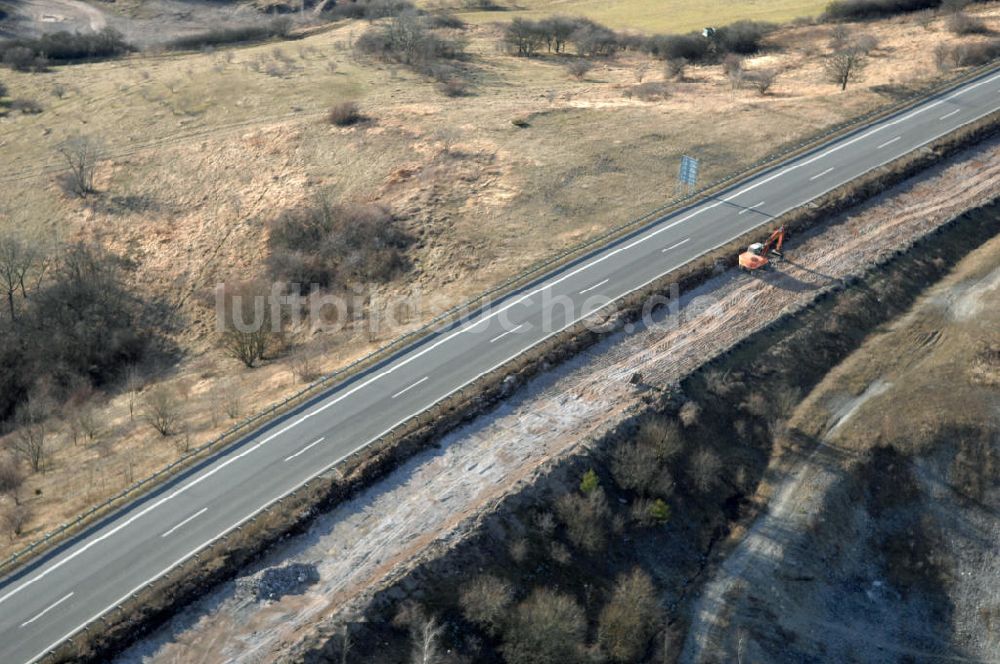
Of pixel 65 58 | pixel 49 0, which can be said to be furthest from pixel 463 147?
pixel 49 0

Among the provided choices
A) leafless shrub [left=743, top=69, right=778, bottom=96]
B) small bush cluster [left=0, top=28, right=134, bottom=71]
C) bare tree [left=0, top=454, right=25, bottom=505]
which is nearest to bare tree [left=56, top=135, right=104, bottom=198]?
small bush cluster [left=0, top=28, right=134, bottom=71]

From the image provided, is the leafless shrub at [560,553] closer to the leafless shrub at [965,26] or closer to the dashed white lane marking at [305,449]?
the dashed white lane marking at [305,449]

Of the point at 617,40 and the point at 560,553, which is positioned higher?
the point at 617,40

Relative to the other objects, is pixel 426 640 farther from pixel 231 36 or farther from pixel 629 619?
pixel 231 36

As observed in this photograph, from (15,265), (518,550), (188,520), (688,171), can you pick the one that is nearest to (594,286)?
(688,171)

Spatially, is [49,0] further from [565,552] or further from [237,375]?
[565,552]
